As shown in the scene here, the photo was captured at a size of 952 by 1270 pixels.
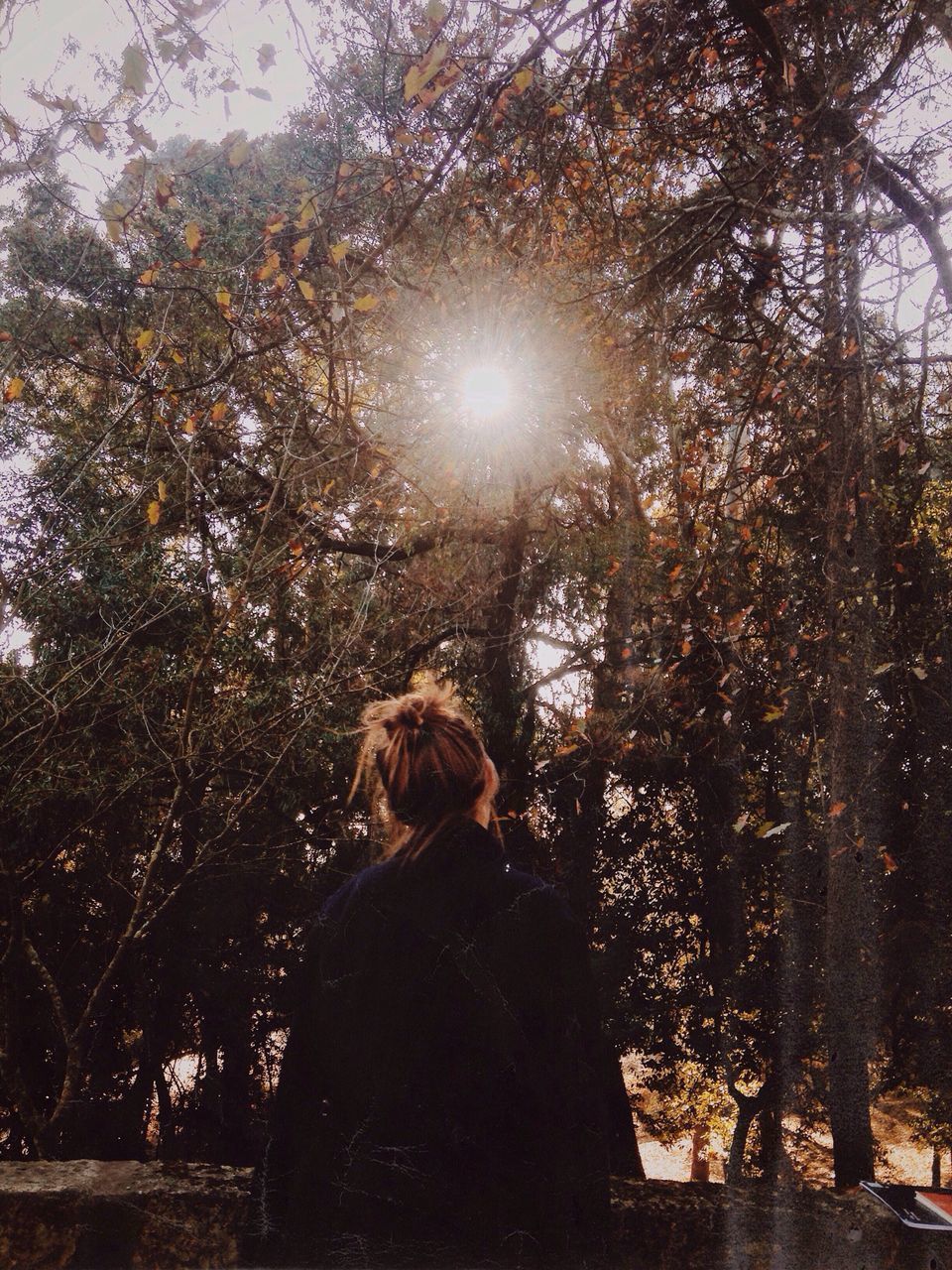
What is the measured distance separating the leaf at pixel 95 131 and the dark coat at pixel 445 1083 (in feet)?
6.43

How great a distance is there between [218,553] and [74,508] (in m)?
0.50

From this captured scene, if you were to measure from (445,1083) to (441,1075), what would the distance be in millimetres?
19

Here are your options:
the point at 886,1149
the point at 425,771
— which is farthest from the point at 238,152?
the point at 886,1149

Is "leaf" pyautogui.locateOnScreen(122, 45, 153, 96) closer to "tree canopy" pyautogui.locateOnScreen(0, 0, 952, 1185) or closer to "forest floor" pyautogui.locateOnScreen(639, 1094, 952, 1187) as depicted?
"tree canopy" pyautogui.locateOnScreen(0, 0, 952, 1185)

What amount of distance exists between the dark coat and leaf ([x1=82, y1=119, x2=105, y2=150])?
1959 mm

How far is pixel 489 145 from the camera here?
286 centimetres

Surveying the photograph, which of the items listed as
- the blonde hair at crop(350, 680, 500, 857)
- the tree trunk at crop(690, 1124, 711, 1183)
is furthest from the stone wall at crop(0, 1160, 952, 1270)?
the tree trunk at crop(690, 1124, 711, 1183)

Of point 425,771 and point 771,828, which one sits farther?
point 771,828

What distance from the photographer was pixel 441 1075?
1.87 m

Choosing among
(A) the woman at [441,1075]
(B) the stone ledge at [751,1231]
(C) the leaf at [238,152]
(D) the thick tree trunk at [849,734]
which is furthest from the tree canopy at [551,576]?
(A) the woman at [441,1075]

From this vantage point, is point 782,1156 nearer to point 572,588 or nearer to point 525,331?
point 572,588

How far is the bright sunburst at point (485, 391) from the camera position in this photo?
3361 mm

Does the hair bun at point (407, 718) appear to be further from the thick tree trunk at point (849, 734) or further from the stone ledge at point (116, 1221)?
the thick tree trunk at point (849, 734)

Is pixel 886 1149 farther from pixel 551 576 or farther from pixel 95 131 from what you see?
pixel 95 131
